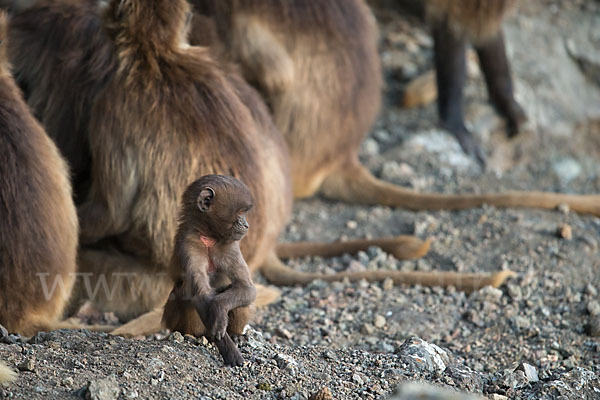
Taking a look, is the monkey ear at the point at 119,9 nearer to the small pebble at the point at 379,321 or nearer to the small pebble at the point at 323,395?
the small pebble at the point at 379,321

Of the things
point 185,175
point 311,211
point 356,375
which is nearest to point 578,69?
point 311,211

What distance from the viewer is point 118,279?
4293mm

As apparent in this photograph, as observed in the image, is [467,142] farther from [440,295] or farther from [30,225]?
[30,225]

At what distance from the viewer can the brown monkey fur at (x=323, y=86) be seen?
5527 millimetres

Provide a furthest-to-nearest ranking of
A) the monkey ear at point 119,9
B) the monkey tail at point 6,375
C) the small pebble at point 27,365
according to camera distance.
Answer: the monkey ear at point 119,9
the small pebble at point 27,365
the monkey tail at point 6,375

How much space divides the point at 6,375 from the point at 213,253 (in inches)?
30.3

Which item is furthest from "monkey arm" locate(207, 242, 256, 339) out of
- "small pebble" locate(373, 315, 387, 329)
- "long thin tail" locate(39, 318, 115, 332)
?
"small pebble" locate(373, 315, 387, 329)

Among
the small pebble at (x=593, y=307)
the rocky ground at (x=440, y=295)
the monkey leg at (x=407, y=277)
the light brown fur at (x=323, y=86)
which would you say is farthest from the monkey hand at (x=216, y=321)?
the light brown fur at (x=323, y=86)

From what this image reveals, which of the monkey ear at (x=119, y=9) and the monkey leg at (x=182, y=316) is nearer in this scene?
the monkey leg at (x=182, y=316)

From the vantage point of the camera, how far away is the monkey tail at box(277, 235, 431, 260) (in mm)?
5039

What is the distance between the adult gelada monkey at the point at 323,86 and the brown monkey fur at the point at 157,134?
1324mm

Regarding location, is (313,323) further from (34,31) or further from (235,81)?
(34,31)

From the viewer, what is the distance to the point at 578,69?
8.10 m

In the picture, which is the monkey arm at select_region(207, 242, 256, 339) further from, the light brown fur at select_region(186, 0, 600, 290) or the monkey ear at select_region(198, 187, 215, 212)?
the light brown fur at select_region(186, 0, 600, 290)
